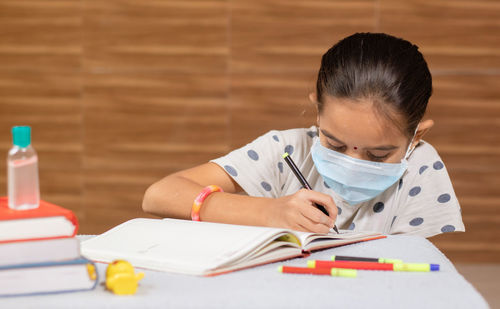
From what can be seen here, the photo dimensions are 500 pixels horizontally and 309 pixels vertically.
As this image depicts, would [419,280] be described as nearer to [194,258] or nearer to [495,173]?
[194,258]

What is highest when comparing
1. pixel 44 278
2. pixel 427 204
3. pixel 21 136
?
pixel 21 136

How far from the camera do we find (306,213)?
39.4 inches

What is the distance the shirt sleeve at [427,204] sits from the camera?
128cm

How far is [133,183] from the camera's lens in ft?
9.71

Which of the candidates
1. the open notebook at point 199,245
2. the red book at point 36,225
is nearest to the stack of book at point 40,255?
the red book at point 36,225

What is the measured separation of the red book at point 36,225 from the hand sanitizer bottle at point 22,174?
0.14ft

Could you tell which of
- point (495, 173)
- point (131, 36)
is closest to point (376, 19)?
point (495, 173)

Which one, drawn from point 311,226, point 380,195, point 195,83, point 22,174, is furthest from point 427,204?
point 195,83

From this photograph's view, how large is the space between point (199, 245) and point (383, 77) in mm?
589

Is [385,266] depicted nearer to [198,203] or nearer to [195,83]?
[198,203]

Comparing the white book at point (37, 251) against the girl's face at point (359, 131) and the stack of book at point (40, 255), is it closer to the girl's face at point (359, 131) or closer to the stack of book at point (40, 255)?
the stack of book at point (40, 255)

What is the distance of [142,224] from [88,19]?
7.18ft

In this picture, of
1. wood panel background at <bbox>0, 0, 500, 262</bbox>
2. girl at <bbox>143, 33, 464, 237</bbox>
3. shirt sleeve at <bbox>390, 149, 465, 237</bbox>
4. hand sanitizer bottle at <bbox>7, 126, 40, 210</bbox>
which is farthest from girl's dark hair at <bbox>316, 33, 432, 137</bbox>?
wood panel background at <bbox>0, 0, 500, 262</bbox>

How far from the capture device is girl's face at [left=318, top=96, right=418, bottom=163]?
118 cm
